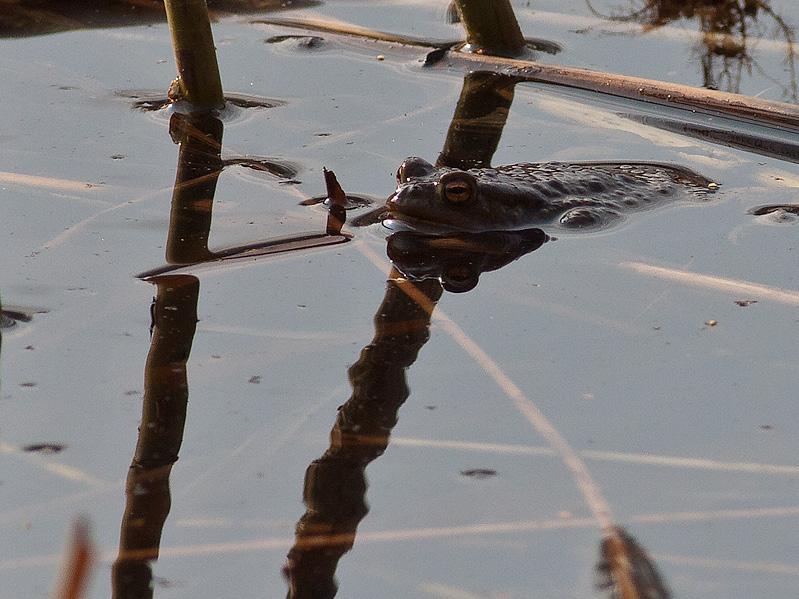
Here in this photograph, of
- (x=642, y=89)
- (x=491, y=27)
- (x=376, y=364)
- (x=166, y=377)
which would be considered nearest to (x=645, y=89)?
(x=642, y=89)

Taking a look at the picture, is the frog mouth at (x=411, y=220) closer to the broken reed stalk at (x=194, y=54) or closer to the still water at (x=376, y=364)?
the still water at (x=376, y=364)

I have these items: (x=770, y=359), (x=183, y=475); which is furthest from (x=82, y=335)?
(x=770, y=359)

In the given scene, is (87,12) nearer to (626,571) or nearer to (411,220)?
(411,220)

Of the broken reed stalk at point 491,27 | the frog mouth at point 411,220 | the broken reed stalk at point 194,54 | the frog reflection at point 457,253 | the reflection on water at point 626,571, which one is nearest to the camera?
the reflection on water at point 626,571

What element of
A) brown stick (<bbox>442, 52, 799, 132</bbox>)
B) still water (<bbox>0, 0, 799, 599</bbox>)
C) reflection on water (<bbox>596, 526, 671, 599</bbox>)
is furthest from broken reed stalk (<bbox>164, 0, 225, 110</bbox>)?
reflection on water (<bbox>596, 526, 671, 599</bbox>)

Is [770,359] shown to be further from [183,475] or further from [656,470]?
[183,475]

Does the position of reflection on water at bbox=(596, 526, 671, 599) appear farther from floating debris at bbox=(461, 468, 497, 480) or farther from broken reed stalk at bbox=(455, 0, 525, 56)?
broken reed stalk at bbox=(455, 0, 525, 56)

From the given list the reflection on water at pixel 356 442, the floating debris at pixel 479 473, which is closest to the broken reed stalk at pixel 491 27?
the reflection on water at pixel 356 442
